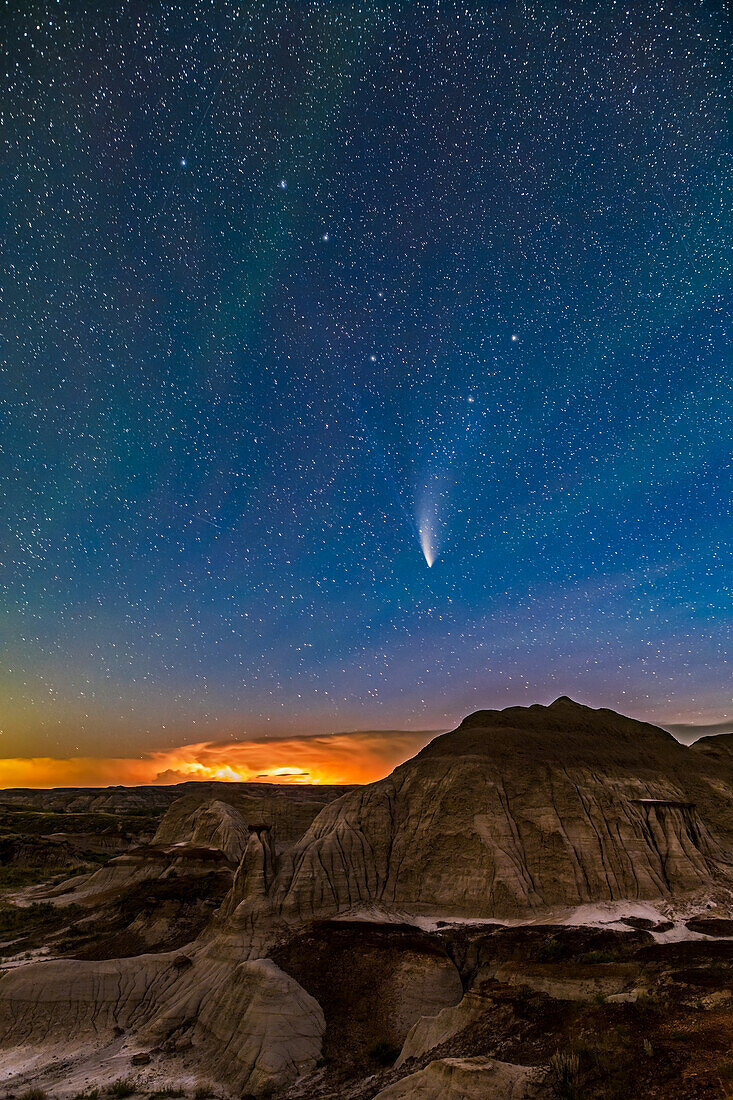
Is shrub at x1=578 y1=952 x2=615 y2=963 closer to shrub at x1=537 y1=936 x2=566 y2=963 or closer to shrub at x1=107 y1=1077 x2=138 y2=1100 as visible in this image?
shrub at x1=537 y1=936 x2=566 y2=963

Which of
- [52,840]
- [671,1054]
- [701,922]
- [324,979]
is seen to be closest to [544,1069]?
[671,1054]

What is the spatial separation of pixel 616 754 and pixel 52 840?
90716 millimetres

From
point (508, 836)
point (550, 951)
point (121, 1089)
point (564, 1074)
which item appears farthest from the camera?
point (508, 836)

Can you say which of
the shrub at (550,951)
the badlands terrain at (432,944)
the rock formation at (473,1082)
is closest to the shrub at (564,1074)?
the badlands terrain at (432,944)

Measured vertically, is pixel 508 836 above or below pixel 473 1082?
above

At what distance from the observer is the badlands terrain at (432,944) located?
61.9 feet

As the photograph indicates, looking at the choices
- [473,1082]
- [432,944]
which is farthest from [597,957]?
[473,1082]

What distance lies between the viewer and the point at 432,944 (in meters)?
31.7

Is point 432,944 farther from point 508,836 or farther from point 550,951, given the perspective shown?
point 508,836

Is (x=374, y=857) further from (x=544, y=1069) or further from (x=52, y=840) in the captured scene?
(x=52, y=840)

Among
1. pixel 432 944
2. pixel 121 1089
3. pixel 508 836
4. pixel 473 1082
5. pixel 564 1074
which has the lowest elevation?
pixel 121 1089

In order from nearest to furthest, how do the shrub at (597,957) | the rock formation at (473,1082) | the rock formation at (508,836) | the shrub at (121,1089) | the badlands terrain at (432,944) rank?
the rock formation at (473,1082), the badlands terrain at (432,944), the shrub at (121,1089), the shrub at (597,957), the rock formation at (508,836)

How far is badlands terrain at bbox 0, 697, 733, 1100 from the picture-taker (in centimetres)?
1888

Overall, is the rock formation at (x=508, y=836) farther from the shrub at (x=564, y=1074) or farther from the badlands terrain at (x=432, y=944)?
the shrub at (x=564, y=1074)
